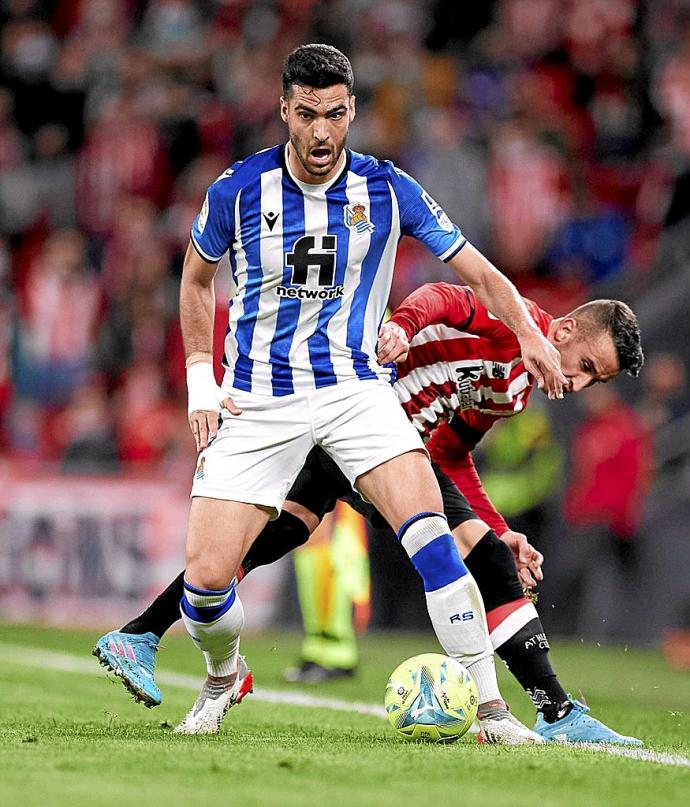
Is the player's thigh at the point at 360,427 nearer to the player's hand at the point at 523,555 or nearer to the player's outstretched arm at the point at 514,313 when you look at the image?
the player's outstretched arm at the point at 514,313

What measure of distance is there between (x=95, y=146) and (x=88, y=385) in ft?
9.13

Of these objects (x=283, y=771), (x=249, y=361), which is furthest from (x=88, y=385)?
(x=283, y=771)

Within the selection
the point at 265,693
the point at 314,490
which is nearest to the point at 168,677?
the point at 265,693

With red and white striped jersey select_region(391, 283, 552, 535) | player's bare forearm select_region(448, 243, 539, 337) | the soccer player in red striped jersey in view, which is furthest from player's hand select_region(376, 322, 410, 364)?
player's bare forearm select_region(448, 243, 539, 337)

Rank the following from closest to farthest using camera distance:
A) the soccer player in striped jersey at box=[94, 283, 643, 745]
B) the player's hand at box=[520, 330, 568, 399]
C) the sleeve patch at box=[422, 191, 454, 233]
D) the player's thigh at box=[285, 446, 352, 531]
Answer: the player's hand at box=[520, 330, 568, 399] → the sleeve patch at box=[422, 191, 454, 233] → the soccer player in striped jersey at box=[94, 283, 643, 745] → the player's thigh at box=[285, 446, 352, 531]

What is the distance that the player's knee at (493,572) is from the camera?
18.1 ft

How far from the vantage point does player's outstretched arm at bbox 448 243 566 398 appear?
497cm

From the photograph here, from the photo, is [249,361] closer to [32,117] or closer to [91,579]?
[91,579]

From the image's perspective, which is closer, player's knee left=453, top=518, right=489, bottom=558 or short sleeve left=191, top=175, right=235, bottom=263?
short sleeve left=191, top=175, right=235, bottom=263

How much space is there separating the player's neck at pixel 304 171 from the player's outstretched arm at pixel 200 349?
43 cm

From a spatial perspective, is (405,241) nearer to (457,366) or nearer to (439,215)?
(457,366)

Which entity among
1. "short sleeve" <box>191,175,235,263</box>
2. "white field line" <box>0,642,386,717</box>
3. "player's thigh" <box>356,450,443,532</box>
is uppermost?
"short sleeve" <box>191,175,235,263</box>

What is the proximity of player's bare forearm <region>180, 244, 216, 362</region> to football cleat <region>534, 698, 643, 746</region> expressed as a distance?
176 cm

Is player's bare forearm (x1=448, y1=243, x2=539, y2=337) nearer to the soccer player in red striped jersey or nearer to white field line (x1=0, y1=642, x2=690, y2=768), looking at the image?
the soccer player in red striped jersey
